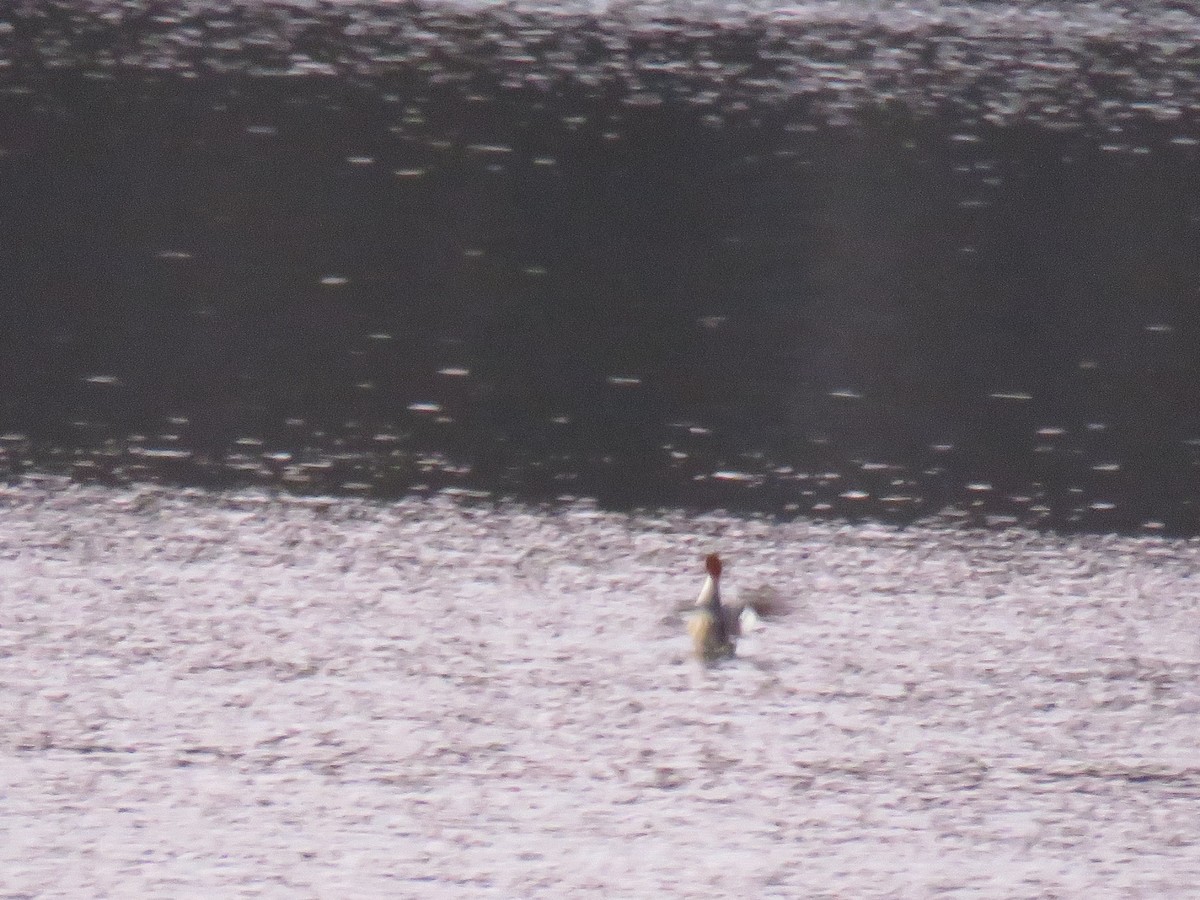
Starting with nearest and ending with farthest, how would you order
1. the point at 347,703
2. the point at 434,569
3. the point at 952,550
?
the point at 347,703 < the point at 434,569 < the point at 952,550

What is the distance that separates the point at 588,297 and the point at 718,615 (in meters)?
1.24

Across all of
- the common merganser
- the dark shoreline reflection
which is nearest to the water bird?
the common merganser

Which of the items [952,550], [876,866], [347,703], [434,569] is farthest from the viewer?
[952,550]

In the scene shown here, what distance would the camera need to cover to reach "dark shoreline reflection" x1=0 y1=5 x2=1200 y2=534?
9.26ft

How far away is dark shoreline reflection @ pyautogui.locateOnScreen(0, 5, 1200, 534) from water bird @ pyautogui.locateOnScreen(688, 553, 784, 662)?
32 cm

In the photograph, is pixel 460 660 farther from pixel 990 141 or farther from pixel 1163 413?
pixel 990 141

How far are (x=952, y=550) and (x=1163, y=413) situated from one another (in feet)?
2.48

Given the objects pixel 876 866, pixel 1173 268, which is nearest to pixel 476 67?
pixel 1173 268

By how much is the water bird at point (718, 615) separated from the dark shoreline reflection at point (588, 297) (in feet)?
1.04

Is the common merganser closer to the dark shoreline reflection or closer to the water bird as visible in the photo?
the water bird

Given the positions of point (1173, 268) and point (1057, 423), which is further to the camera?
point (1173, 268)

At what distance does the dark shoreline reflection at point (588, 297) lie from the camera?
9.26 feet

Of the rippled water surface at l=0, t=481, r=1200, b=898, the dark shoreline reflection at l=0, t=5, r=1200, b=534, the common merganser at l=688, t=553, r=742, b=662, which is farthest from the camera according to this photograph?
the dark shoreline reflection at l=0, t=5, r=1200, b=534

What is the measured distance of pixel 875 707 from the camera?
7.15 ft
